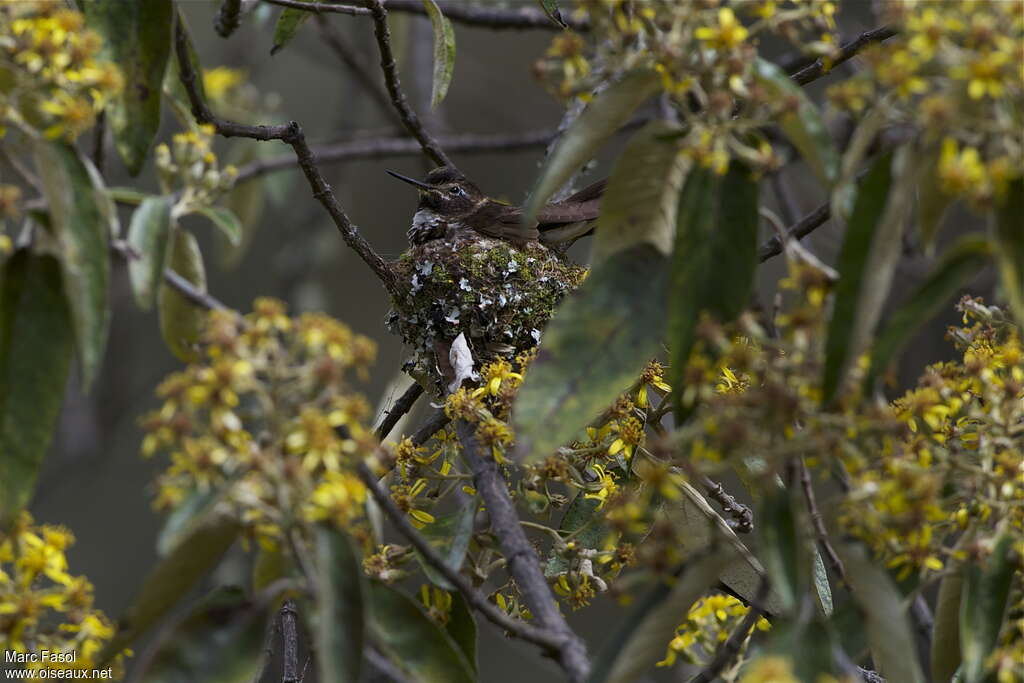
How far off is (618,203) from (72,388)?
21.7 ft

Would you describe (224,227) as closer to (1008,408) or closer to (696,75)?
(696,75)

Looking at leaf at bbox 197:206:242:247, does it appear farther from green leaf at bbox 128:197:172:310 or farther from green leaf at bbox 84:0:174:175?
green leaf at bbox 128:197:172:310

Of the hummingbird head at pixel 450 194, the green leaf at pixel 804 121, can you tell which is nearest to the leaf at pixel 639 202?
the green leaf at pixel 804 121

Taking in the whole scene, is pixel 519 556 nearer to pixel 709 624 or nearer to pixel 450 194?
pixel 709 624

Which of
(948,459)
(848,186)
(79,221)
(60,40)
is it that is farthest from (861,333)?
(60,40)

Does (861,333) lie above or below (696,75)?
below

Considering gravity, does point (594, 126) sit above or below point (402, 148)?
below

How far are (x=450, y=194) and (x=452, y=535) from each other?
3063mm

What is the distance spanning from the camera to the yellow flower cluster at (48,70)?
1.69 meters

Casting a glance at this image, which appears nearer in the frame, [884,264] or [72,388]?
[884,264]

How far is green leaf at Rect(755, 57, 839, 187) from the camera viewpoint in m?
1.64

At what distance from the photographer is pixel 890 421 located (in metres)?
1.51

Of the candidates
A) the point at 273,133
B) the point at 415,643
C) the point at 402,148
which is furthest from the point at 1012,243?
the point at 402,148

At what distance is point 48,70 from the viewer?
1.70 meters
